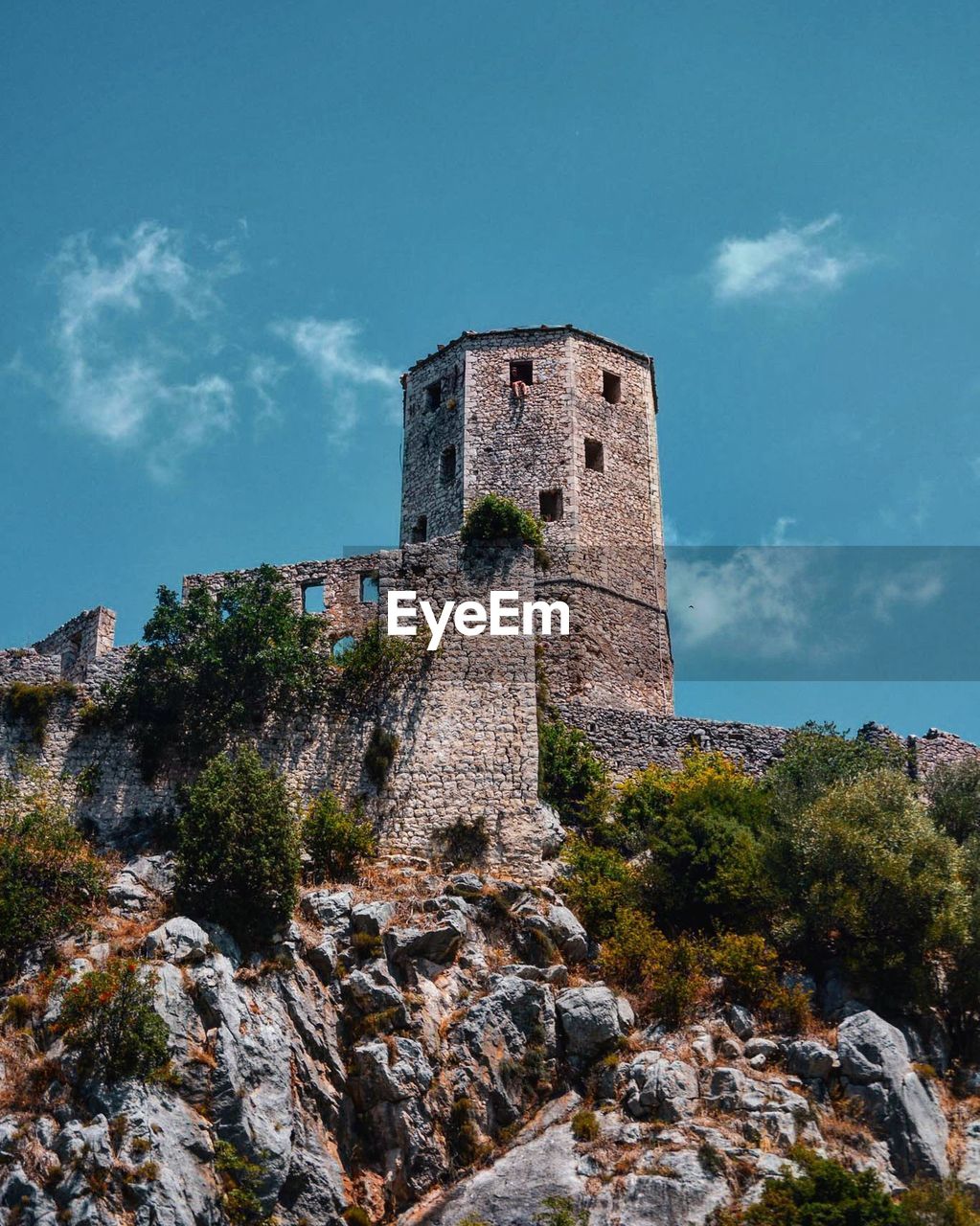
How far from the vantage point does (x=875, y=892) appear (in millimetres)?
28297

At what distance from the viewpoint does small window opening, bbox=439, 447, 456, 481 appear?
144 feet

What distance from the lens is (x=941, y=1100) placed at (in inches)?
1014

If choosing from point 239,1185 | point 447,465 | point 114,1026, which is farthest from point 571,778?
point 447,465

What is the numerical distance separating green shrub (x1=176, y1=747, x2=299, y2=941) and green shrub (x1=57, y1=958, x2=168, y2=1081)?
103 inches

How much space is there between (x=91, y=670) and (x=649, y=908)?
507 inches

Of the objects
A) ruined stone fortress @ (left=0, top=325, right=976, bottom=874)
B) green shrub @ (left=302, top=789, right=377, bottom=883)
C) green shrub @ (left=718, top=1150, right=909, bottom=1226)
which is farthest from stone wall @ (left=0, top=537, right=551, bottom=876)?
green shrub @ (left=718, top=1150, right=909, bottom=1226)

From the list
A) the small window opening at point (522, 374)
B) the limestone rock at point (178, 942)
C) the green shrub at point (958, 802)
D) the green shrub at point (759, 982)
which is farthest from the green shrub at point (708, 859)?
the small window opening at point (522, 374)

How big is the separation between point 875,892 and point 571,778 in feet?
25.2

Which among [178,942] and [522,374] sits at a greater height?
[522,374]

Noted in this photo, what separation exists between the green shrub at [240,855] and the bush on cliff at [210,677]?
3.75m

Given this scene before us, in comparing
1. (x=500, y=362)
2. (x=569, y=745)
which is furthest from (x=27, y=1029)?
(x=500, y=362)

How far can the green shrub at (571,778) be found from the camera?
33.3 metres

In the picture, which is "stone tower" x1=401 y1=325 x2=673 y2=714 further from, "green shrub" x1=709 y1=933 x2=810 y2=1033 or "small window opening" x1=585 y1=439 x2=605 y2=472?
"green shrub" x1=709 y1=933 x2=810 y2=1033

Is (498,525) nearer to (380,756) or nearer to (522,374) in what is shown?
(380,756)
